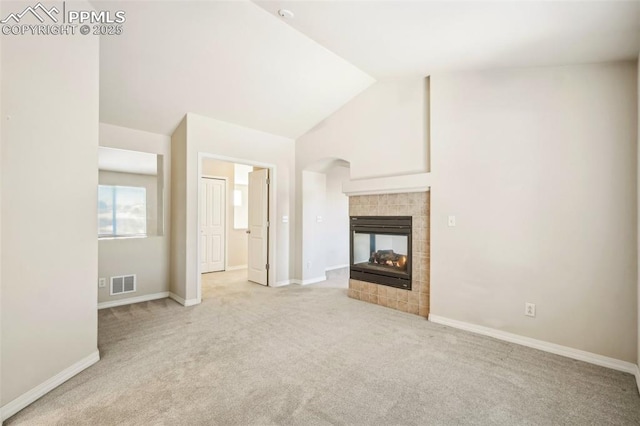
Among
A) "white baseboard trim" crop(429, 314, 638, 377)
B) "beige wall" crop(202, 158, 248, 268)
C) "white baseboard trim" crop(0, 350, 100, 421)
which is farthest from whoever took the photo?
"beige wall" crop(202, 158, 248, 268)

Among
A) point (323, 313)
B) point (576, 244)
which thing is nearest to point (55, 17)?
point (323, 313)

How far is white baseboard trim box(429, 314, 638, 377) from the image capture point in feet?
8.10

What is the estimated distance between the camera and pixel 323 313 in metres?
3.79

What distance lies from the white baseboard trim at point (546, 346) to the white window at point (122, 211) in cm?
416

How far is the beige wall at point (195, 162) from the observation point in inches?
163

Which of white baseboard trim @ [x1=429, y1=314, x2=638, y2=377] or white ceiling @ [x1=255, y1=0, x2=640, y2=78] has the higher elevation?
white ceiling @ [x1=255, y1=0, x2=640, y2=78]

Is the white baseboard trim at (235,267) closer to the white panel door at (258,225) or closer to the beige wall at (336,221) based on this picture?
the white panel door at (258,225)

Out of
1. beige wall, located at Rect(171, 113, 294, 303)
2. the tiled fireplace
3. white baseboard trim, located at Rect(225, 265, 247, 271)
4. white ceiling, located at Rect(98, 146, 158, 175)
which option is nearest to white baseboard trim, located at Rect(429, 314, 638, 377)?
the tiled fireplace

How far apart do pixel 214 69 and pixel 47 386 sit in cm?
319

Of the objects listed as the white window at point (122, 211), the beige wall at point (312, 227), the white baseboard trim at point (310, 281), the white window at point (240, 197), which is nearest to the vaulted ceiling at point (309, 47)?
the white window at point (122, 211)

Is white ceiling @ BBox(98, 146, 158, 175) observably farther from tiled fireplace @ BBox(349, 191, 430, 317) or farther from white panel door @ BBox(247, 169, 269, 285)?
tiled fireplace @ BBox(349, 191, 430, 317)

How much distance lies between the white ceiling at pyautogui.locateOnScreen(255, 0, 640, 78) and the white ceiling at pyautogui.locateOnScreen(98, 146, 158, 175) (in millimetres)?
2791

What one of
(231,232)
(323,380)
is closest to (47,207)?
(323,380)

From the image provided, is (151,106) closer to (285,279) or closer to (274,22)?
(274,22)
